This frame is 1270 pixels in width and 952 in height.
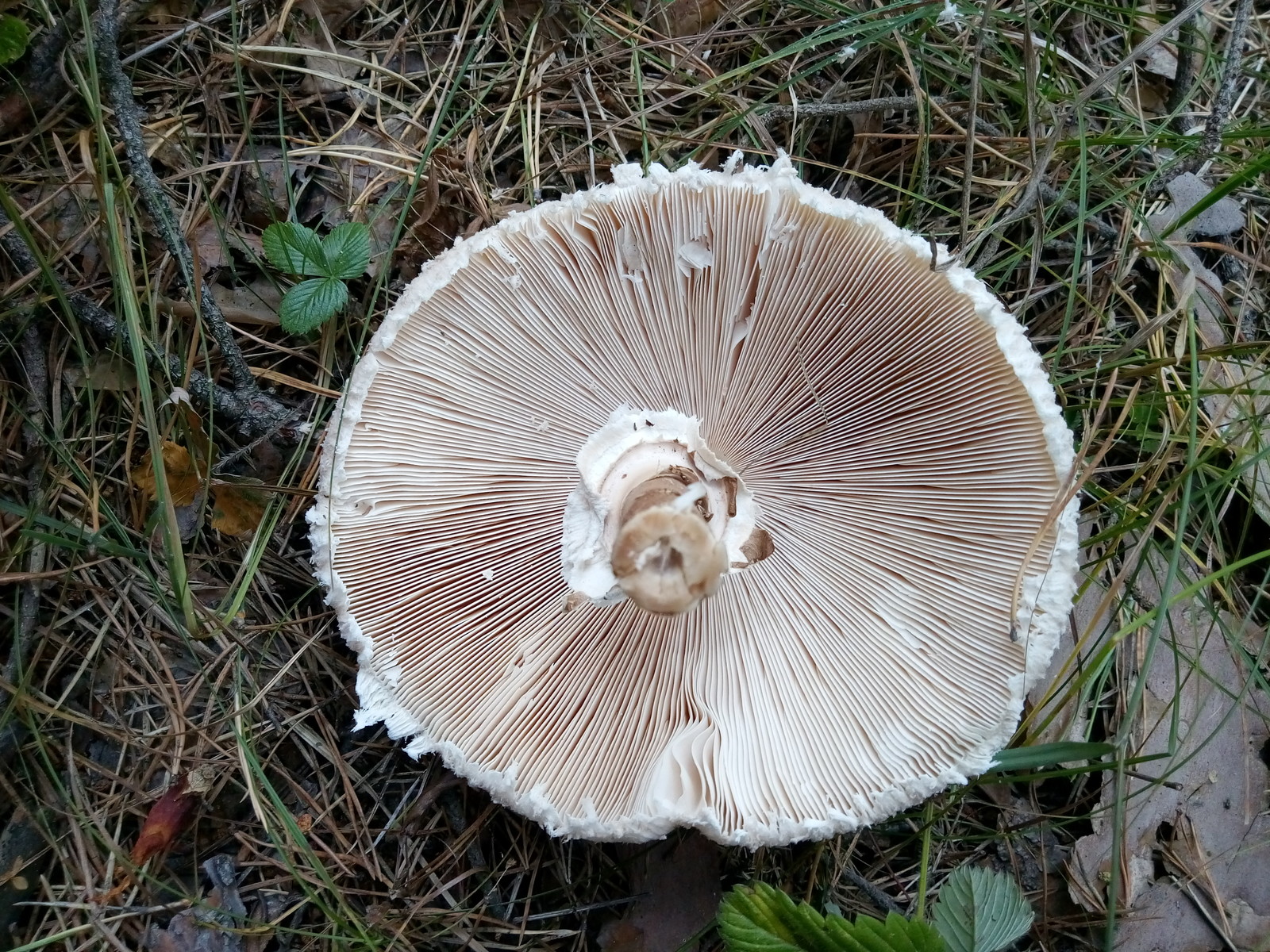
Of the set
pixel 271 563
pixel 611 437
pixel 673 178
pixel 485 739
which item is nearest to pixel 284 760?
pixel 271 563

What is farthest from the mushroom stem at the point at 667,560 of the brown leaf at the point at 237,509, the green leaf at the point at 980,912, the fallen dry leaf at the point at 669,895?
the brown leaf at the point at 237,509

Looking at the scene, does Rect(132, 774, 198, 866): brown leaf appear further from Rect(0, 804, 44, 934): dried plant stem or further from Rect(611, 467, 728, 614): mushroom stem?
Rect(611, 467, 728, 614): mushroom stem

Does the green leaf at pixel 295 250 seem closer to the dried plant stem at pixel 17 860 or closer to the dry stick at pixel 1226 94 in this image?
the dried plant stem at pixel 17 860

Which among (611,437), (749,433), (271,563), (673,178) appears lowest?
(271,563)

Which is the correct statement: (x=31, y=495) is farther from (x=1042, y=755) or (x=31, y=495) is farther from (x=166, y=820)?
(x=1042, y=755)

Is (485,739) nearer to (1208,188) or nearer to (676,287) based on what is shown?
(676,287)

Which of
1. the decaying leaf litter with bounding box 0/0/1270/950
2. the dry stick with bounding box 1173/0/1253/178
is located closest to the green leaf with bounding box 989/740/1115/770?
the decaying leaf litter with bounding box 0/0/1270/950

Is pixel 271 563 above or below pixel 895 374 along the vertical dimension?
below
